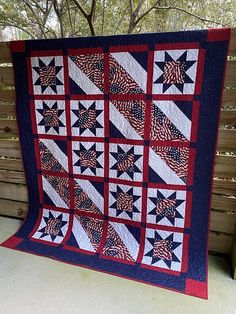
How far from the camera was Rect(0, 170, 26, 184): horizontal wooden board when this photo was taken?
1750 millimetres

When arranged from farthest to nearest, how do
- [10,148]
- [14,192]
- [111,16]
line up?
[111,16] → [14,192] → [10,148]

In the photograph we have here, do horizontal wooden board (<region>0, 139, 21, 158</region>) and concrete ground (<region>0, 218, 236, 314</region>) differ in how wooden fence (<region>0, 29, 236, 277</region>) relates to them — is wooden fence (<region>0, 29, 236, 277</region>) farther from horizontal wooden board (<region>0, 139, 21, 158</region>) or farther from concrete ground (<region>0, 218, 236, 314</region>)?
concrete ground (<region>0, 218, 236, 314</region>)

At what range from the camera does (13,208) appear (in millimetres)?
1862

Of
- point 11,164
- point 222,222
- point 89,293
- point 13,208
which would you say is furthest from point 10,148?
point 222,222

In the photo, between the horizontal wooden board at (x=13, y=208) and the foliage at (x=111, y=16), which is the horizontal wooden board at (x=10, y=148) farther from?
the foliage at (x=111, y=16)

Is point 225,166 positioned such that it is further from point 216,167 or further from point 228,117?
point 228,117

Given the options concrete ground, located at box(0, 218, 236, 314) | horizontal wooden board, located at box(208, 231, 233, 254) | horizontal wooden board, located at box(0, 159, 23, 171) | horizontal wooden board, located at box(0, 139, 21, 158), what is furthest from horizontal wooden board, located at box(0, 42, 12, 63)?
horizontal wooden board, located at box(208, 231, 233, 254)

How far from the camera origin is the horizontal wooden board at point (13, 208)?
72.1 inches

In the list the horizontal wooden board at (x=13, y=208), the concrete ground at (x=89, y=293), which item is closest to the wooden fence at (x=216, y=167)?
the horizontal wooden board at (x=13, y=208)

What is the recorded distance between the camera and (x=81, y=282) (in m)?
1.29

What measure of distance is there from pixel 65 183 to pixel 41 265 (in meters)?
0.52

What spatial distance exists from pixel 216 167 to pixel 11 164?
1.42m

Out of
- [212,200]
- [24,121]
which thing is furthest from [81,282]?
[24,121]

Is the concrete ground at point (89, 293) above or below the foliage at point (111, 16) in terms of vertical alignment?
below
